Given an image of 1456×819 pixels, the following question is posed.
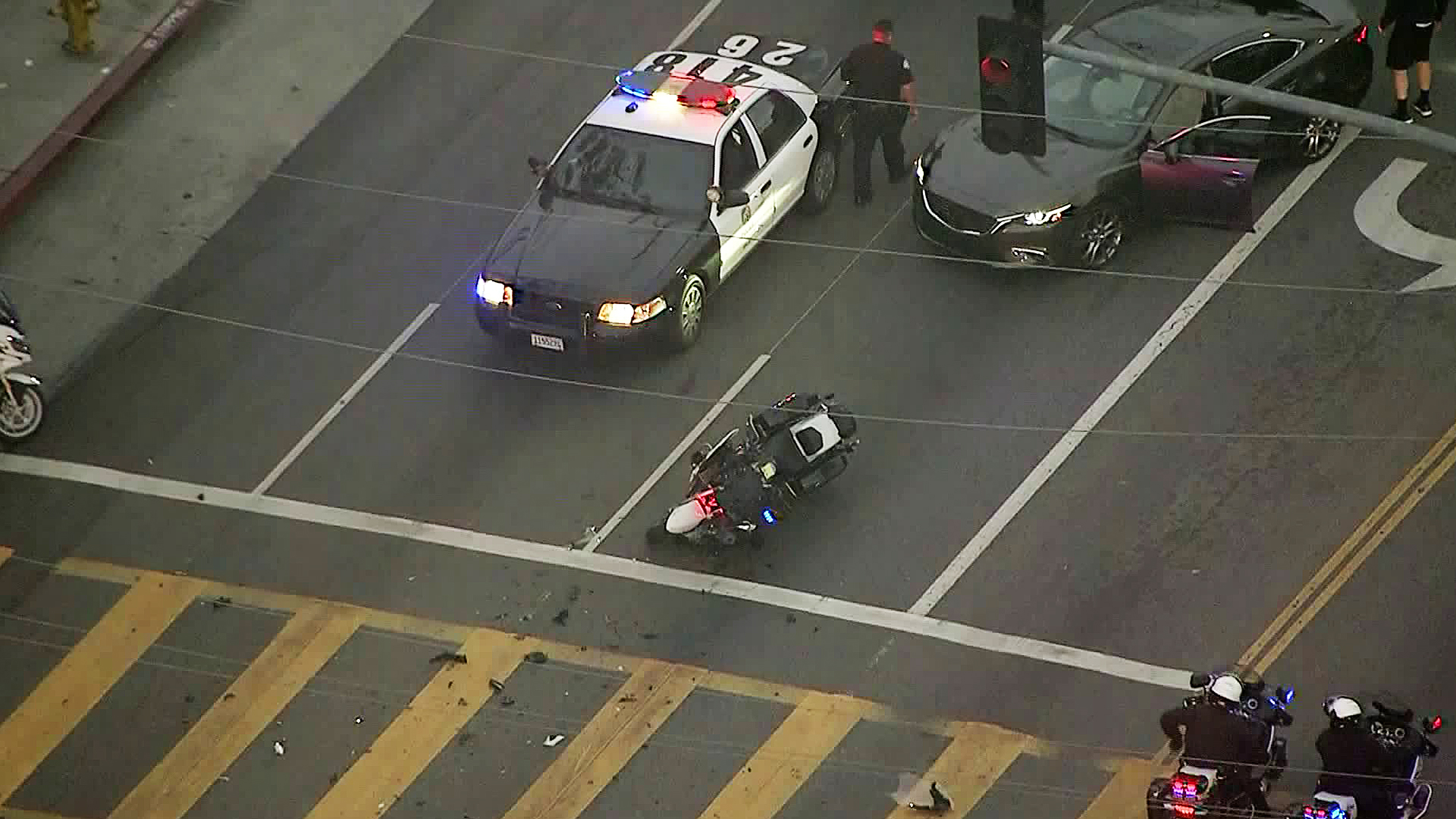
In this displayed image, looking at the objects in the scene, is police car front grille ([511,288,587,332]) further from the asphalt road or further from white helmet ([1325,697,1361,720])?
white helmet ([1325,697,1361,720])

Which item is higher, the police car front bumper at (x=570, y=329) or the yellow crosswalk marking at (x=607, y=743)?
the police car front bumper at (x=570, y=329)

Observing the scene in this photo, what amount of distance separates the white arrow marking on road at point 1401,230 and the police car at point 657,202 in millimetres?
4997

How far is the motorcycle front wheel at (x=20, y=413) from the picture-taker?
21.6 meters

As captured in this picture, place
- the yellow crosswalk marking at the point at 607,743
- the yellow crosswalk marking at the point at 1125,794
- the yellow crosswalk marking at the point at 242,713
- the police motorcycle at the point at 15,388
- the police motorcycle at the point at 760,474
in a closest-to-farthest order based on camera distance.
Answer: the yellow crosswalk marking at the point at 1125,794
the yellow crosswalk marking at the point at 607,743
the yellow crosswalk marking at the point at 242,713
the police motorcycle at the point at 760,474
the police motorcycle at the point at 15,388

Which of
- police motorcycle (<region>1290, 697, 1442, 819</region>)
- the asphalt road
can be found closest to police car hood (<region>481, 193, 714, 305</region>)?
the asphalt road

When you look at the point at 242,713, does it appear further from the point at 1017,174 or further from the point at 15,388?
the point at 1017,174

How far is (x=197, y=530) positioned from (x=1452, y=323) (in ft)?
36.2

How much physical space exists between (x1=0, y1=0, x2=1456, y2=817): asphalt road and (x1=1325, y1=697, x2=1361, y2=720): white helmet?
1.77 metres

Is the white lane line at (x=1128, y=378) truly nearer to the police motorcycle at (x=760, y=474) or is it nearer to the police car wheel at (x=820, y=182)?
the police motorcycle at (x=760, y=474)

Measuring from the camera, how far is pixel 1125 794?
18.2 meters

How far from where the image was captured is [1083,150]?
22703 millimetres

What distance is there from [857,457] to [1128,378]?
8.42ft

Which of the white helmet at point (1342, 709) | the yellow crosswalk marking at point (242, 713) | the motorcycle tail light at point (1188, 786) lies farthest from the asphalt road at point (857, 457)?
the white helmet at point (1342, 709)

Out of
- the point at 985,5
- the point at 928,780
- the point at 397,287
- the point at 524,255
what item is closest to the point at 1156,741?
the point at 928,780
